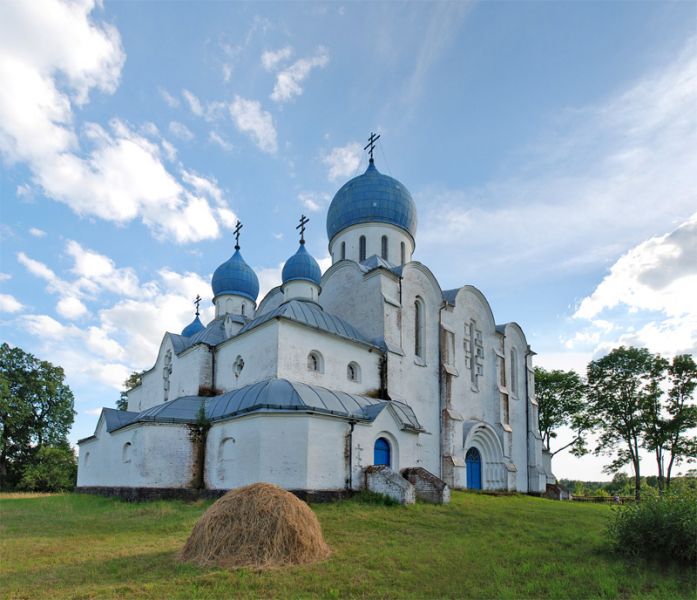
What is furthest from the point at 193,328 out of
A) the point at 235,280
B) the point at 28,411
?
the point at 28,411

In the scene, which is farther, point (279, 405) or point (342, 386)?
point (342, 386)

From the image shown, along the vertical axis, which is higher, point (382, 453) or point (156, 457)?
point (382, 453)

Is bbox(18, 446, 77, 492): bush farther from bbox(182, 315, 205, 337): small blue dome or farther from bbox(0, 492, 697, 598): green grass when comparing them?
bbox(0, 492, 697, 598): green grass

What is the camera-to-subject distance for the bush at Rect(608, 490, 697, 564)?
27.7 feet

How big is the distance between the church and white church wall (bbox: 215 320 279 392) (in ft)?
0.21

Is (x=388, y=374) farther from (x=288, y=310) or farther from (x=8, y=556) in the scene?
(x=8, y=556)

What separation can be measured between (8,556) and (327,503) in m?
7.89

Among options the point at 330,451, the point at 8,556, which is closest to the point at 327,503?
the point at 330,451

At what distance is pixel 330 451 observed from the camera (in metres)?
15.3

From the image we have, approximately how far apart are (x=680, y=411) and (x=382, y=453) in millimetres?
21270

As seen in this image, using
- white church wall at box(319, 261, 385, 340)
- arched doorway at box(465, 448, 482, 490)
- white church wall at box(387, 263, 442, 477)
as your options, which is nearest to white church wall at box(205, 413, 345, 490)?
white church wall at box(387, 263, 442, 477)

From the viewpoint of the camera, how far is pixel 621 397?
101 ft

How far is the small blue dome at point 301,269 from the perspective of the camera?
71.1 feet

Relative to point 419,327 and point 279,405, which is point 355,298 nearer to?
point 419,327
